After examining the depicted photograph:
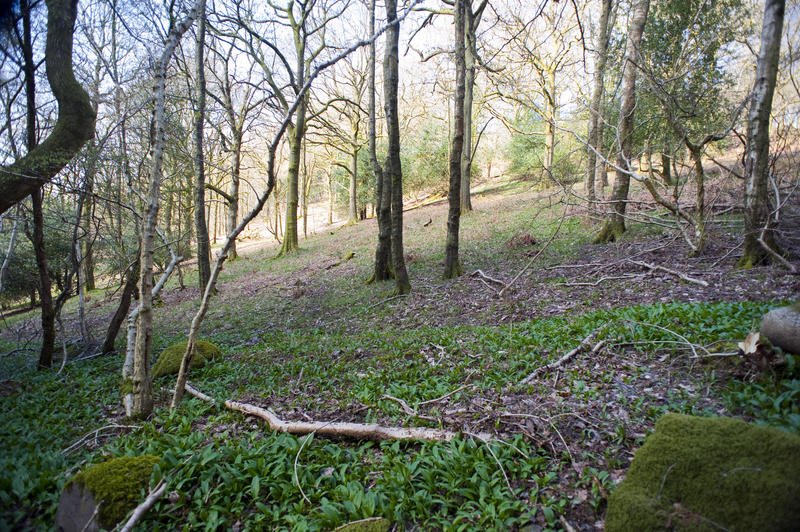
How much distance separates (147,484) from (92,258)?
31.9 feet

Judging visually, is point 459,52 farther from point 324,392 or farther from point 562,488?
point 562,488

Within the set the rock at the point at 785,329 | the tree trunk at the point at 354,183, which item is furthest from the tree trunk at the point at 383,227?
the tree trunk at the point at 354,183

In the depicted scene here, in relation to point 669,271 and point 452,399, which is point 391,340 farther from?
point 669,271

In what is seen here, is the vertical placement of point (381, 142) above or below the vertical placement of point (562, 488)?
above

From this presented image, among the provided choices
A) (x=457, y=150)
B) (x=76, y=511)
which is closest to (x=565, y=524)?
(x=76, y=511)

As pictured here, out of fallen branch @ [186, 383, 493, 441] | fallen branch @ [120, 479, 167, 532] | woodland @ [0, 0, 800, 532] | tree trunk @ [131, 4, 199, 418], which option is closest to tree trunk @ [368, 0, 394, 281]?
woodland @ [0, 0, 800, 532]

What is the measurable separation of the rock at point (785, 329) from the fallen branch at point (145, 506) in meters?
5.06

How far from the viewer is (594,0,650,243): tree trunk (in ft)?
27.8

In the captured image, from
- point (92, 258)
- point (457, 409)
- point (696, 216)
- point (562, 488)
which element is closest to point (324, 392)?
point (457, 409)

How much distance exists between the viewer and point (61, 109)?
5.18 m

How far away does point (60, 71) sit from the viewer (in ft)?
16.9

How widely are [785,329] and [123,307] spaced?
9.51 m

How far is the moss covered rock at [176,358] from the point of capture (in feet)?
19.9

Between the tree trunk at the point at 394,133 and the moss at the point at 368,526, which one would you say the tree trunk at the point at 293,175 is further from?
the moss at the point at 368,526
